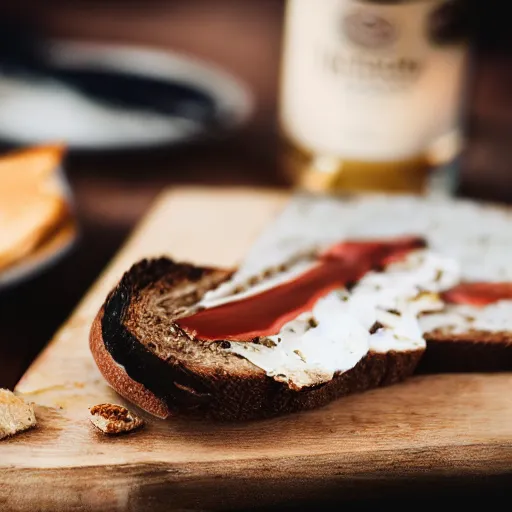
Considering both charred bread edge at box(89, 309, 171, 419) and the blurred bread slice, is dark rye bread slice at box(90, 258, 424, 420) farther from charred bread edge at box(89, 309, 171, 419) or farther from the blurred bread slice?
the blurred bread slice

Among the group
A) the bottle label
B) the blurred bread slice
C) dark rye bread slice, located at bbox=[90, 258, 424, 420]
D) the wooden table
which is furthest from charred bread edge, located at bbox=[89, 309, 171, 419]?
the bottle label

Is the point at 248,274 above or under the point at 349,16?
under

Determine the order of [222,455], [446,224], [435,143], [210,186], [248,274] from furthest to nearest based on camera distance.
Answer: [210,186]
[435,143]
[446,224]
[248,274]
[222,455]

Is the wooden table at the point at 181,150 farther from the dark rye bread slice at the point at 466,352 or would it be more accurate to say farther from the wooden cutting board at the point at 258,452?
the dark rye bread slice at the point at 466,352

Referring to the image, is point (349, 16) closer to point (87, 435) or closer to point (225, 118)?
point (225, 118)

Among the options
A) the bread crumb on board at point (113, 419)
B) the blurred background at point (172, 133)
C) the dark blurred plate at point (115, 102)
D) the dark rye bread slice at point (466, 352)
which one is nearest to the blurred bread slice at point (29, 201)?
the blurred background at point (172, 133)

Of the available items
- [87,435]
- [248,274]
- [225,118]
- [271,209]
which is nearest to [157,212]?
[271,209]

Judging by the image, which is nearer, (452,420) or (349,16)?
(452,420)
